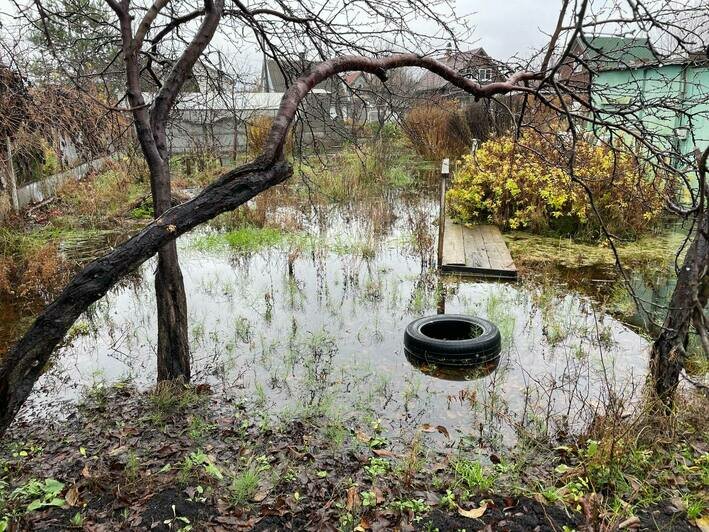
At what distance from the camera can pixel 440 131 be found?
1761 cm

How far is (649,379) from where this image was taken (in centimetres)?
397

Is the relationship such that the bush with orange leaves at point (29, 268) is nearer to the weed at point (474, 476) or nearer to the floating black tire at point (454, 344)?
the floating black tire at point (454, 344)

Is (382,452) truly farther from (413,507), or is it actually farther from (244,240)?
(244,240)

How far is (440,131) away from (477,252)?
10.1 metres

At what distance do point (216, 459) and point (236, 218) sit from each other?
7.85m

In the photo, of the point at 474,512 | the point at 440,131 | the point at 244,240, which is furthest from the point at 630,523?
the point at 440,131

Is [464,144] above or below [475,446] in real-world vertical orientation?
above

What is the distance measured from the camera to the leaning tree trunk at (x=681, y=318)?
11.6 ft

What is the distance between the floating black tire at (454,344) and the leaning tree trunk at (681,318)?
1604 mm

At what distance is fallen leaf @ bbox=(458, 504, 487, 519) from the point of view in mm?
2948

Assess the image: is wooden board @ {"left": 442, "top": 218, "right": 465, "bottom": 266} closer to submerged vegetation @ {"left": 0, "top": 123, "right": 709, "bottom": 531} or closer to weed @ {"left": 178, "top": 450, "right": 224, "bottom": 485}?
submerged vegetation @ {"left": 0, "top": 123, "right": 709, "bottom": 531}

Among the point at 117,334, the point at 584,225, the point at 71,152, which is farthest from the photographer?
the point at 71,152

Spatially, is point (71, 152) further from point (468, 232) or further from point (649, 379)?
point (649, 379)

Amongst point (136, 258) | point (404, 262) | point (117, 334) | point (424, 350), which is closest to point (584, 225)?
point (404, 262)
